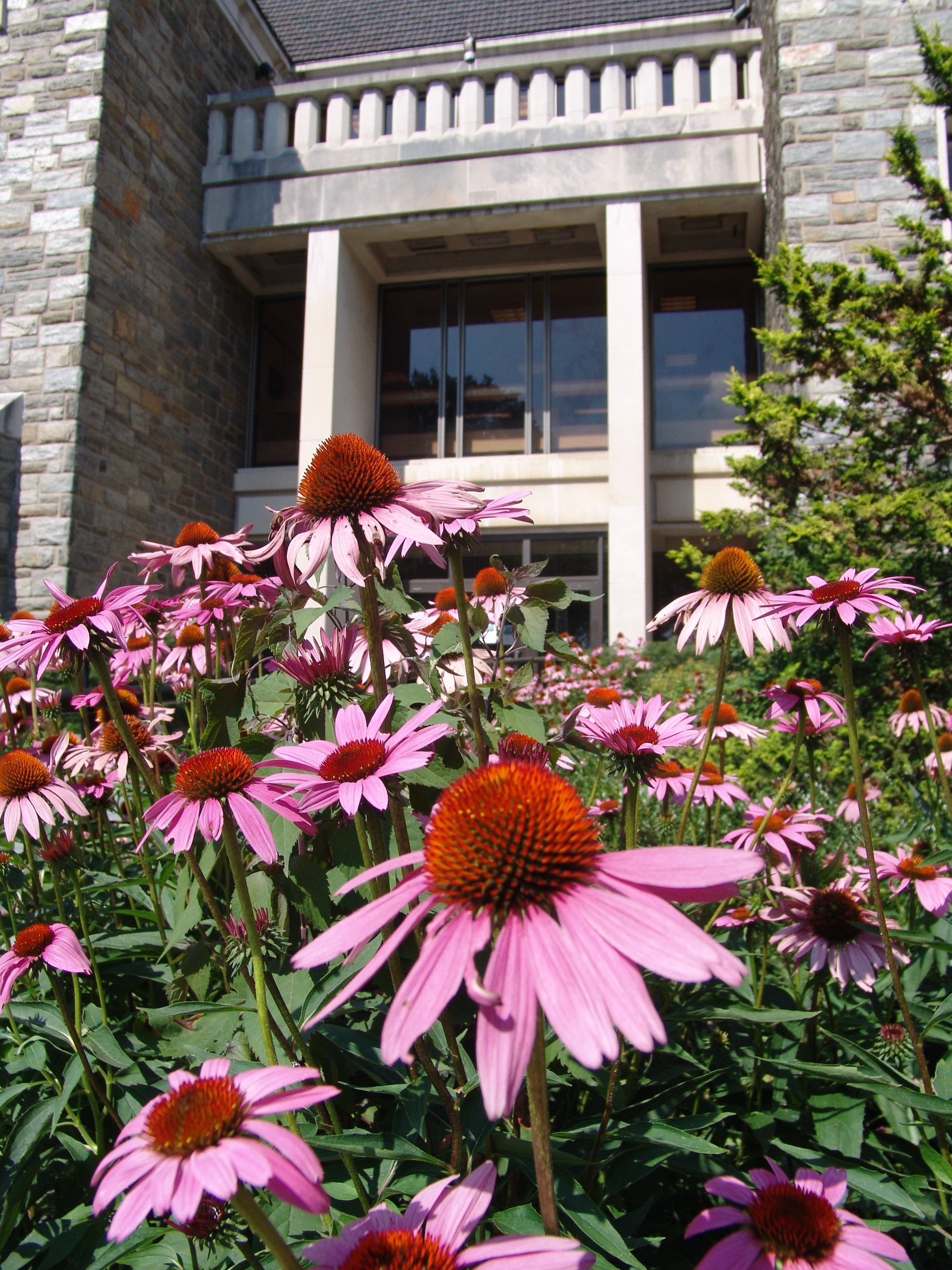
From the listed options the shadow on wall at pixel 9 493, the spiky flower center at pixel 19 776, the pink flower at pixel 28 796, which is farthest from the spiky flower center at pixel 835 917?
the shadow on wall at pixel 9 493

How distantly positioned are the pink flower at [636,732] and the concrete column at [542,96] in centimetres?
980

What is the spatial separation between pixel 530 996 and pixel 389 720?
639mm

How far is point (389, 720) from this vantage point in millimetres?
1152

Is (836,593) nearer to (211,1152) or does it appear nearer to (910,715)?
(211,1152)

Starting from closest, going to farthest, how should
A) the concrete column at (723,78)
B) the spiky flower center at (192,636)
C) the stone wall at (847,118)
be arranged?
the spiky flower center at (192,636)
the stone wall at (847,118)
the concrete column at (723,78)

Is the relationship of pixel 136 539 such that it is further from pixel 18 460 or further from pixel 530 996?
pixel 530 996

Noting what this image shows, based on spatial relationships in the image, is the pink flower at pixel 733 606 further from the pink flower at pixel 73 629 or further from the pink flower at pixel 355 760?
the pink flower at pixel 73 629

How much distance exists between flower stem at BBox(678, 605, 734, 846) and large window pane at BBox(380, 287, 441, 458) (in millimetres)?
9730

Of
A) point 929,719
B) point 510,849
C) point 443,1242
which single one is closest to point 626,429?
point 929,719

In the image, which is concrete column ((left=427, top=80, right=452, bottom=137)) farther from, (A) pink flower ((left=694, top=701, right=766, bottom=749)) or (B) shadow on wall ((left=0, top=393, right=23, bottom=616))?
(A) pink flower ((left=694, top=701, right=766, bottom=749))

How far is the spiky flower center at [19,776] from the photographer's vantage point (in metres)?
1.44

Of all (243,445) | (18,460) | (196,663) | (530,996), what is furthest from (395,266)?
(530,996)

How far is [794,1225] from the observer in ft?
2.38

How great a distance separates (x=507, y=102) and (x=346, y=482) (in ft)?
33.1
